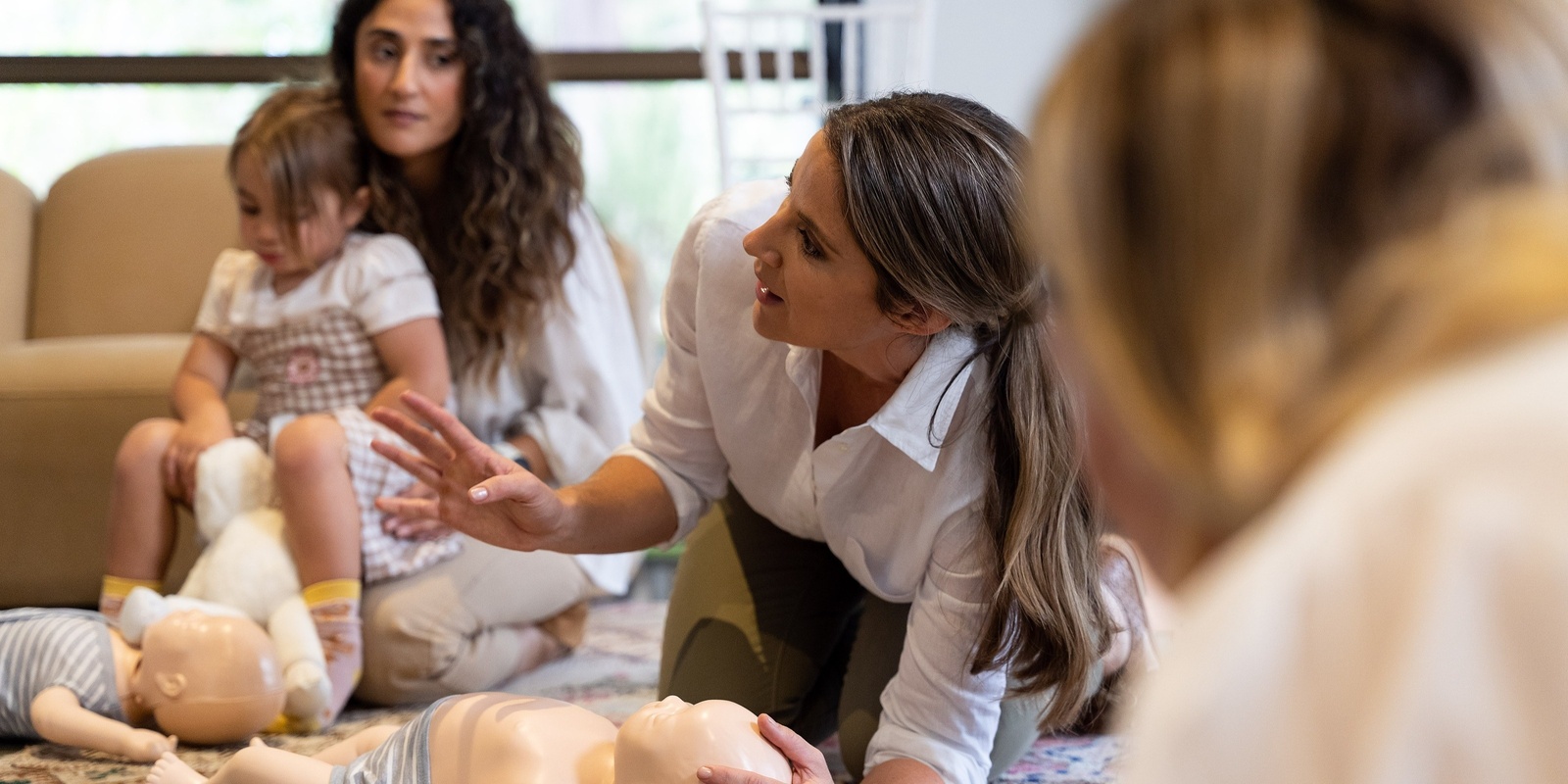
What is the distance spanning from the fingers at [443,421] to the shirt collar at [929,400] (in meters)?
0.36

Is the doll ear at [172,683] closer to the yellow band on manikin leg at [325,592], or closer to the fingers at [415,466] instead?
the yellow band on manikin leg at [325,592]

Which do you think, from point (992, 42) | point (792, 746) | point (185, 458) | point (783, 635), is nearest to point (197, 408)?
point (185, 458)

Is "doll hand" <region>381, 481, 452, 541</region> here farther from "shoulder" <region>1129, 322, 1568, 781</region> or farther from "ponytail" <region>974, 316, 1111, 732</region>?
"shoulder" <region>1129, 322, 1568, 781</region>

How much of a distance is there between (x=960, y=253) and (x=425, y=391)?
86 centimetres

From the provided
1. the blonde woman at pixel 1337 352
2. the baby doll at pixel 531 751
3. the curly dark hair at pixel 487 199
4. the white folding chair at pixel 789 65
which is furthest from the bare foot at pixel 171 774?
the white folding chair at pixel 789 65

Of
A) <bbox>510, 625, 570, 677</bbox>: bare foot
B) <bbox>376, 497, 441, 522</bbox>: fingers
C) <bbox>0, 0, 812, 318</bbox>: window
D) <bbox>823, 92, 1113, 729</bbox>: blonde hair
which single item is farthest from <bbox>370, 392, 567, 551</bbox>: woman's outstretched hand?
<bbox>0, 0, 812, 318</bbox>: window

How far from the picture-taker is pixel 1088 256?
0.50 meters

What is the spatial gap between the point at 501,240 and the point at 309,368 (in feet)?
0.96

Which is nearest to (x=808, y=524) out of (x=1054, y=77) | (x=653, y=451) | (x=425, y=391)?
(x=653, y=451)

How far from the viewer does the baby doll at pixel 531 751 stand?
921mm

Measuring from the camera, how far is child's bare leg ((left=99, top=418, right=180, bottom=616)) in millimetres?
1566

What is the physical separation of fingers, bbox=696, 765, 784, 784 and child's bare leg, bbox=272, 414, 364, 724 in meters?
0.73

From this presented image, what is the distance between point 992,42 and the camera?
296 centimetres

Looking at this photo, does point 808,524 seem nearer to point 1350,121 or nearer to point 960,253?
point 960,253
